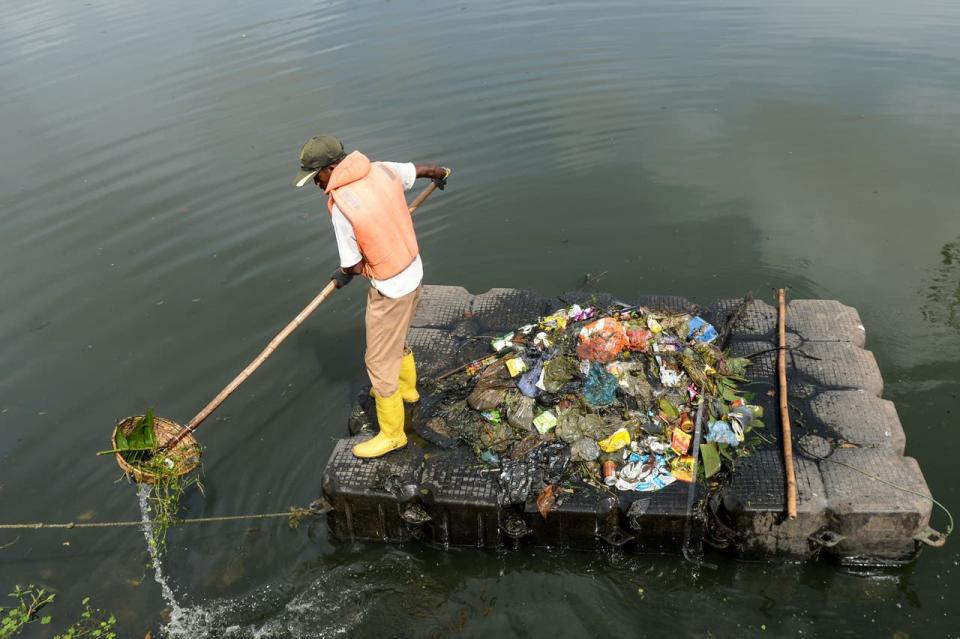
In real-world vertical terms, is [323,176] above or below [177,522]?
above

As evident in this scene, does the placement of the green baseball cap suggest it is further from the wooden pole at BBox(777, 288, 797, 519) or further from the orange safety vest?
the wooden pole at BBox(777, 288, 797, 519)

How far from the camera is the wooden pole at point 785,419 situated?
4.16 m

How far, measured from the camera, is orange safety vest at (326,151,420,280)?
4.07 meters

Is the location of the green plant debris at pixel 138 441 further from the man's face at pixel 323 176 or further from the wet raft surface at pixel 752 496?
the man's face at pixel 323 176

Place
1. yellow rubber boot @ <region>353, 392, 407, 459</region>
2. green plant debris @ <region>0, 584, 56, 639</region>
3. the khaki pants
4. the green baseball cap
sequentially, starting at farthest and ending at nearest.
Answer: yellow rubber boot @ <region>353, 392, 407, 459</region> < green plant debris @ <region>0, 584, 56, 639</region> < the khaki pants < the green baseball cap

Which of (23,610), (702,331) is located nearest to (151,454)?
(23,610)

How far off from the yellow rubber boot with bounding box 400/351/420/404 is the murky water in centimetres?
90

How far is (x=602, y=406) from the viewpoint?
4.80 m

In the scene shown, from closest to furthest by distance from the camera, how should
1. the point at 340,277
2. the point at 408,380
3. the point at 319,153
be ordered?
the point at 319,153
the point at 340,277
the point at 408,380

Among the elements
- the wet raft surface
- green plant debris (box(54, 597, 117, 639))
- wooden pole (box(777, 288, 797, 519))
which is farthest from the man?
wooden pole (box(777, 288, 797, 519))

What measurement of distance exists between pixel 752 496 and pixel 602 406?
3.58 feet

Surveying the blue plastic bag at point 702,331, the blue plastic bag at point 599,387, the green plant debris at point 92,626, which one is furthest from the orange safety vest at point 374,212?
the green plant debris at point 92,626

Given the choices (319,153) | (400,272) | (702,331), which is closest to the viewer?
(319,153)

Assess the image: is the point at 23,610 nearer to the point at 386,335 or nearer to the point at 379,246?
the point at 386,335
